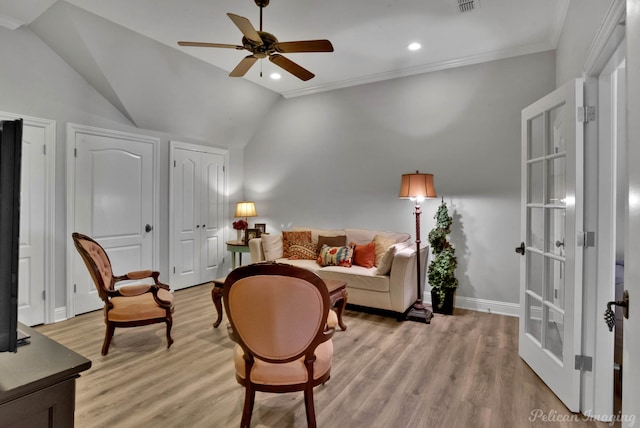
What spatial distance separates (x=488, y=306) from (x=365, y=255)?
1.56 metres

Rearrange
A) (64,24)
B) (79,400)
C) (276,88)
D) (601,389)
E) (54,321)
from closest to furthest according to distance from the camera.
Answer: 1. (601,389)
2. (79,400)
3. (64,24)
4. (54,321)
5. (276,88)

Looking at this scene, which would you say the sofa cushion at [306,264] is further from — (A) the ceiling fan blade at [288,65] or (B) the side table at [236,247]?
(A) the ceiling fan blade at [288,65]

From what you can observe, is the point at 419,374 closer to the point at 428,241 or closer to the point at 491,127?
the point at 428,241

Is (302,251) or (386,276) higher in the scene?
(302,251)

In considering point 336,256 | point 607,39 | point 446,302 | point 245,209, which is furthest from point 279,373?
point 245,209

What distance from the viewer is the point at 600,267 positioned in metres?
2.04

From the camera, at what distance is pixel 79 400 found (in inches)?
Result: 88.8

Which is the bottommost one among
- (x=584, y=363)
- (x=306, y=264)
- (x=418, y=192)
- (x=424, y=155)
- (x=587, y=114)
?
(x=584, y=363)

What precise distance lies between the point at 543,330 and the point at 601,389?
52 centimetres

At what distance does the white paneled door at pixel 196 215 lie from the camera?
16.5 ft

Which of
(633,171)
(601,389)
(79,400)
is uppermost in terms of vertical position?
(633,171)

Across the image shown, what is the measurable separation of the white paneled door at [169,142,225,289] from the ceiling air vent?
3.92m

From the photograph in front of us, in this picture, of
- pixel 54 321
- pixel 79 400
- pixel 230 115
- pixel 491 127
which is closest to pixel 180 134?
pixel 230 115

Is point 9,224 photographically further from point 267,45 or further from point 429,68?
point 429,68
